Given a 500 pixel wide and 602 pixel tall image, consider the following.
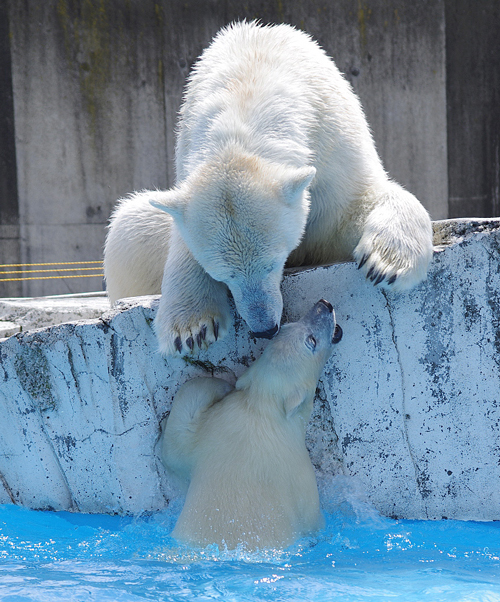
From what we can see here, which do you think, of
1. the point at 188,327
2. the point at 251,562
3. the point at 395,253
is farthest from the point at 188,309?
the point at 251,562

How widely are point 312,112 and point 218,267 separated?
2.59 ft

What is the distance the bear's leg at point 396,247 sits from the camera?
7.98ft

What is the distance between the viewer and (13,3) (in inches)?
325

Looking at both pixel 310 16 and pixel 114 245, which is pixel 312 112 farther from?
pixel 310 16

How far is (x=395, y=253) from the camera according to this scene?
7.99 ft

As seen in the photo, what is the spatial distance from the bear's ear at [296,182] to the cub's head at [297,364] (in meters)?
0.48

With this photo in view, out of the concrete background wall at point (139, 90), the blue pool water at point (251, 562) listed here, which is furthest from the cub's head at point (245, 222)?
the concrete background wall at point (139, 90)

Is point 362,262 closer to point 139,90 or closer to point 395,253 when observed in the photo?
point 395,253

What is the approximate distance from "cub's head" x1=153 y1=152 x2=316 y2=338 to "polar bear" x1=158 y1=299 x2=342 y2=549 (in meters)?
0.30

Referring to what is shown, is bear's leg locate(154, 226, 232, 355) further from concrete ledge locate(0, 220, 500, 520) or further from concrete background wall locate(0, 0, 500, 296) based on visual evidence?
concrete background wall locate(0, 0, 500, 296)

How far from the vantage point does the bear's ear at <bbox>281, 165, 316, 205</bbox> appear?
88.7 inches

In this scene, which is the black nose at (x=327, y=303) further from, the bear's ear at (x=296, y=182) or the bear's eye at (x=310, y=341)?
the bear's ear at (x=296, y=182)

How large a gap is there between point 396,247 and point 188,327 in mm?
803

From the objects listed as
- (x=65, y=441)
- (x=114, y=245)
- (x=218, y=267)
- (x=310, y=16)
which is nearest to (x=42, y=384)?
(x=65, y=441)
